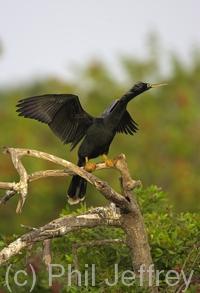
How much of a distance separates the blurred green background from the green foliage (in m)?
10.9

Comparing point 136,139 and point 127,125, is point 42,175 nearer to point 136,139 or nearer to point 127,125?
point 127,125

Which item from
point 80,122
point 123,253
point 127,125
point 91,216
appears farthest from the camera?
point 127,125

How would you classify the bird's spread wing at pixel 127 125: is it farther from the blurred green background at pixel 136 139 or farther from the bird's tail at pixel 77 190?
the blurred green background at pixel 136 139

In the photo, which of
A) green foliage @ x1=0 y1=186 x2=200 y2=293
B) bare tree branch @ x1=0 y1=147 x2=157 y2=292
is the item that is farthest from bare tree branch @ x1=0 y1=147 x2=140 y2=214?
green foliage @ x1=0 y1=186 x2=200 y2=293

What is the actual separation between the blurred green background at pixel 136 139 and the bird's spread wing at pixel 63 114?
10864 mm

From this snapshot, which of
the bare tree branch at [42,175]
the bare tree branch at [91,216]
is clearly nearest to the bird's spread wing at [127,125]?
the bare tree branch at [91,216]

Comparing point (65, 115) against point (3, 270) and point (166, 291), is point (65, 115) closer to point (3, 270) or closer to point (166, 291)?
point (3, 270)

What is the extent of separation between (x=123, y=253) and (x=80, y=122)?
1552 millimetres

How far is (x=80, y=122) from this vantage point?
7309mm

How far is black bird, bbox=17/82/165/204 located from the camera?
691 centimetres

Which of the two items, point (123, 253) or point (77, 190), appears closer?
point (123, 253)

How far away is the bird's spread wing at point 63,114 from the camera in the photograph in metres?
6.79

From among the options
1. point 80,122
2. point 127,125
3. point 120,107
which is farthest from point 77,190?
point 127,125

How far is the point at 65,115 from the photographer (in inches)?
284
